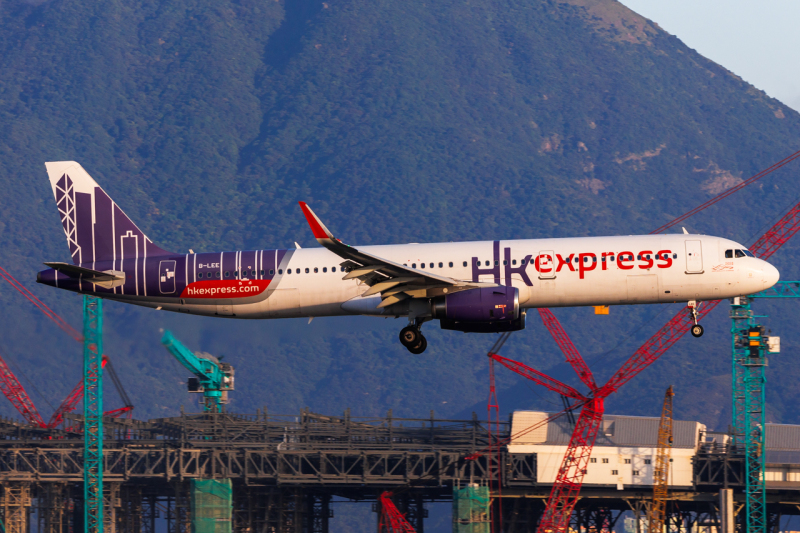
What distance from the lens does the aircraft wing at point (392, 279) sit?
180ft

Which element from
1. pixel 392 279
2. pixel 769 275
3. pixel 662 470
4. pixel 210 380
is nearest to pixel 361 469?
pixel 210 380

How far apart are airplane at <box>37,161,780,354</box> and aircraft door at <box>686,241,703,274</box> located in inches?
2.1

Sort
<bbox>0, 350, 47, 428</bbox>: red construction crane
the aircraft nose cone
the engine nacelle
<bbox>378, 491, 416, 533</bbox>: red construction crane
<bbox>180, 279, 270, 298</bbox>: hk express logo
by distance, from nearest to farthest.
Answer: the engine nacelle
the aircraft nose cone
<bbox>180, 279, 270, 298</bbox>: hk express logo
<bbox>378, 491, 416, 533</bbox>: red construction crane
<bbox>0, 350, 47, 428</bbox>: red construction crane

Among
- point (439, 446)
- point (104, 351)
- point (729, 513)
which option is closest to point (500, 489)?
point (439, 446)

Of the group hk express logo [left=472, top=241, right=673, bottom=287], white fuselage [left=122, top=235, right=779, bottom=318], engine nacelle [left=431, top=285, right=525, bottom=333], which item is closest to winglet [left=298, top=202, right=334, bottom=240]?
white fuselage [left=122, top=235, right=779, bottom=318]

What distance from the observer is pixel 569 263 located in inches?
2277

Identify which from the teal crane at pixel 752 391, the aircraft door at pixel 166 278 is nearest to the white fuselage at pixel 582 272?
the aircraft door at pixel 166 278

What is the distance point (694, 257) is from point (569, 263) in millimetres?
6805

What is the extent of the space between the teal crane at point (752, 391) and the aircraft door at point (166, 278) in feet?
268

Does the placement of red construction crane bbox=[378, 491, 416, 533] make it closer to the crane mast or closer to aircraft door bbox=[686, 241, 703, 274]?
the crane mast

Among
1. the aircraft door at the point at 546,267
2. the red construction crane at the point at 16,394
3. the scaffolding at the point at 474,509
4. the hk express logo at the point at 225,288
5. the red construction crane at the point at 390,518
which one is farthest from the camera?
the red construction crane at the point at 16,394

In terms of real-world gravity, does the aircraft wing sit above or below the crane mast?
above

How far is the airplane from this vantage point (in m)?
56.8

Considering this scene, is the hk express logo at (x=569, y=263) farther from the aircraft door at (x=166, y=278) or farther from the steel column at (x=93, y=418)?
the steel column at (x=93, y=418)
